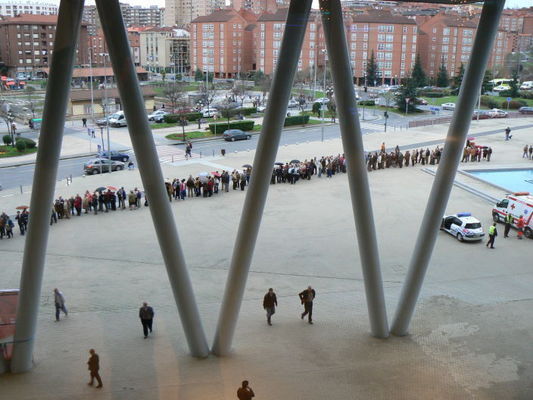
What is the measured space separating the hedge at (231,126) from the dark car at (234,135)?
1.45m

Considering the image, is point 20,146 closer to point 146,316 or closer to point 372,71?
point 146,316

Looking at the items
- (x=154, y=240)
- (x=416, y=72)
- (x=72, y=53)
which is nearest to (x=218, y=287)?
(x=154, y=240)

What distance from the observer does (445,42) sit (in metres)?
43.7

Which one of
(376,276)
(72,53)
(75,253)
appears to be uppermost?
(72,53)

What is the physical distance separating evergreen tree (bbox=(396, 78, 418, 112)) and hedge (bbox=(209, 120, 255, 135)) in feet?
50.8

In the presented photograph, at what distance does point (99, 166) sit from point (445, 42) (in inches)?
1081

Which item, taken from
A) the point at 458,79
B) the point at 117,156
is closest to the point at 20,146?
the point at 117,156

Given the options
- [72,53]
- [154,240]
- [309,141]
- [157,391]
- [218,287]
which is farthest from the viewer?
[309,141]

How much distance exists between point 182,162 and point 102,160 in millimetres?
4091

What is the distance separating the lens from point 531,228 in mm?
18703

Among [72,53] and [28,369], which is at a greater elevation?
[72,53]

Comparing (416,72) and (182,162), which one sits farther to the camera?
(416,72)

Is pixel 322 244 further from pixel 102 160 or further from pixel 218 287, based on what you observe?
pixel 102 160

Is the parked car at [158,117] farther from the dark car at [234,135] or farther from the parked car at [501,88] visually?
the parked car at [501,88]
